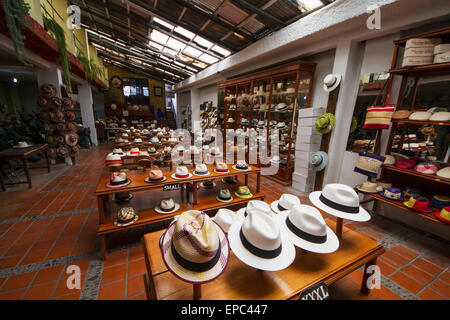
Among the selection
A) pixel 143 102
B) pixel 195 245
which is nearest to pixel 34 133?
pixel 195 245

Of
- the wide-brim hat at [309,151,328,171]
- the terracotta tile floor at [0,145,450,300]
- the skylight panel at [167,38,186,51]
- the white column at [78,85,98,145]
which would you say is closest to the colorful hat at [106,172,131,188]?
the terracotta tile floor at [0,145,450,300]

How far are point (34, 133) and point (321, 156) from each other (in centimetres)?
796

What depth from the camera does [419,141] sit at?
250cm

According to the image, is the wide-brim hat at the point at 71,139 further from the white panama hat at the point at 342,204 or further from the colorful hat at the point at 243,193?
the white panama hat at the point at 342,204

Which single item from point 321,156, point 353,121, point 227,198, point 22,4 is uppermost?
point 22,4

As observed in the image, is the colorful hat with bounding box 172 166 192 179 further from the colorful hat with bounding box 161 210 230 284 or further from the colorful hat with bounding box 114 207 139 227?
the colorful hat with bounding box 161 210 230 284

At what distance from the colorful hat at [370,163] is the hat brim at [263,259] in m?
2.33

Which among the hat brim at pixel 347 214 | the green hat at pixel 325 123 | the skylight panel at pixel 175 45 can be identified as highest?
the skylight panel at pixel 175 45

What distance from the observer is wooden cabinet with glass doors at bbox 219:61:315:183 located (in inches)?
156

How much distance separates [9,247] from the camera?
2107 mm

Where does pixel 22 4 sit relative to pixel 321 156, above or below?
above

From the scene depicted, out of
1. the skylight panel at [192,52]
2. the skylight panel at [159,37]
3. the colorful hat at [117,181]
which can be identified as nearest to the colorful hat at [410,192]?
the colorful hat at [117,181]

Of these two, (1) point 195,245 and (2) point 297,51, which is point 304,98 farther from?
(1) point 195,245

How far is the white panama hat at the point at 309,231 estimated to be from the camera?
3.36ft
